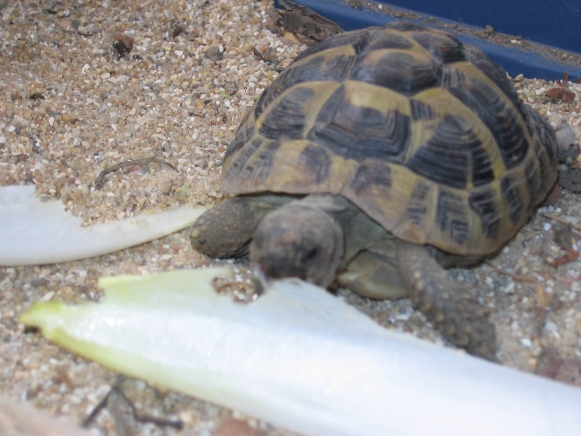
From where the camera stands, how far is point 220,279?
90.6 inches

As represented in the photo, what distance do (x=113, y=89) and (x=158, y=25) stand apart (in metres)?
0.76

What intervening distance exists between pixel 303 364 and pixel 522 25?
282 centimetres

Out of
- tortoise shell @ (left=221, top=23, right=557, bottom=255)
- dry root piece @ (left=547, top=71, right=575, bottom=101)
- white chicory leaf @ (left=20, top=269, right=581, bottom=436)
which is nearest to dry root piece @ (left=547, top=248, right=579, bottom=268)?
tortoise shell @ (left=221, top=23, right=557, bottom=255)

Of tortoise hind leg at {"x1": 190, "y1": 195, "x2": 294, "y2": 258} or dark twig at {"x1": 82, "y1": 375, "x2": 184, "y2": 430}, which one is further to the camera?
tortoise hind leg at {"x1": 190, "y1": 195, "x2": 294, "y2": 258}

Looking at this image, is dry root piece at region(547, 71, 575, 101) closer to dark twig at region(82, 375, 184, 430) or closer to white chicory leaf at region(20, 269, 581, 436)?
white chicory leaf at region(20, 269, 581, 436)

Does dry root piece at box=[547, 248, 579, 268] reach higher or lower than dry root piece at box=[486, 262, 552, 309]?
higher

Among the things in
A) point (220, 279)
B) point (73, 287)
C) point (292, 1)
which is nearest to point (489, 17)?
point (292, 1)

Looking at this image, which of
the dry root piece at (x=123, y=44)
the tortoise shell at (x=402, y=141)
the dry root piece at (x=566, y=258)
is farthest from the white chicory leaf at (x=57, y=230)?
the dry root piece at (x=566, y=258)

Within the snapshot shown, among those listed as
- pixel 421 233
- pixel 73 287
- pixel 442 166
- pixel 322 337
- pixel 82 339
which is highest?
pixel 442 166

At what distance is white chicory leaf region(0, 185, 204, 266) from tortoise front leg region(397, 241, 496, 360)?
1.03 meters

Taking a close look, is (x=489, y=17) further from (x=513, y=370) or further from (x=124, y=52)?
(x=513, y=370)

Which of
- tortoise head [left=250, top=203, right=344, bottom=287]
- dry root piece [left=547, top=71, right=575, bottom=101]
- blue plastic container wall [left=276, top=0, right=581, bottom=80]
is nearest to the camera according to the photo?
tortoise head [left=250, top=203, right=344, bottom=287]

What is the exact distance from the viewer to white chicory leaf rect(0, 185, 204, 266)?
94.7 inches

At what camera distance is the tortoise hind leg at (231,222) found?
7.62ft
